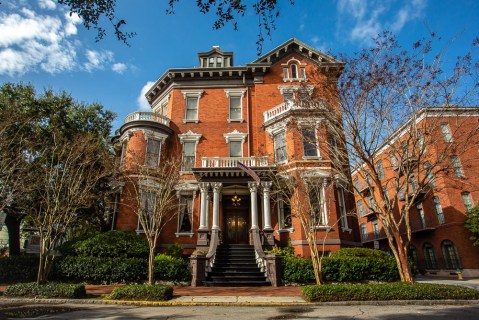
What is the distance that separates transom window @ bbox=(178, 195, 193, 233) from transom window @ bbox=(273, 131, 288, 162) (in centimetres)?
679

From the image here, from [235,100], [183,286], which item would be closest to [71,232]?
[183,286]

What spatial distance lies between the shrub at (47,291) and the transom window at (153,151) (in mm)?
10853

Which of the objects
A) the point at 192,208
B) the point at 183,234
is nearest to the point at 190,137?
the point at 192,208

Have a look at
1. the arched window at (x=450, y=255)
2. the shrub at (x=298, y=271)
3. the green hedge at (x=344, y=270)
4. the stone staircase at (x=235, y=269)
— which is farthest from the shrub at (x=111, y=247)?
the arched window at (x=450, y=255)

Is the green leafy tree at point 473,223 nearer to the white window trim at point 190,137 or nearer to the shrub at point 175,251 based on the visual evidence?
the shrub at point 175,251

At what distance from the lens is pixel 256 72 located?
917 inches

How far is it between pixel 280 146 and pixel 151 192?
9.23 m

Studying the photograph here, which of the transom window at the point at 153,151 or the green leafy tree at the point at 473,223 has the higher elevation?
the transom window at the point at 153,151

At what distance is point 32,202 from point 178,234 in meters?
8.41

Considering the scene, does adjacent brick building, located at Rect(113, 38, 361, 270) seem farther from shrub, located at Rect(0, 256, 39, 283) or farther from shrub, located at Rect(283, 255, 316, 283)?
shrub, located at Rect(0, 256, 39, 283)

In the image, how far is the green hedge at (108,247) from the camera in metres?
15.2

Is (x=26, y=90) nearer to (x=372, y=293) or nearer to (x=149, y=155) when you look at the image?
(x=149, y=155)

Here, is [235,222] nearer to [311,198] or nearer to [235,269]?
[235,269]

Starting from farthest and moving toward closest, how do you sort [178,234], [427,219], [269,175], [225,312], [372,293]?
[427,219] < [178,234] < [269,175] < [372,293] < [225,312]
